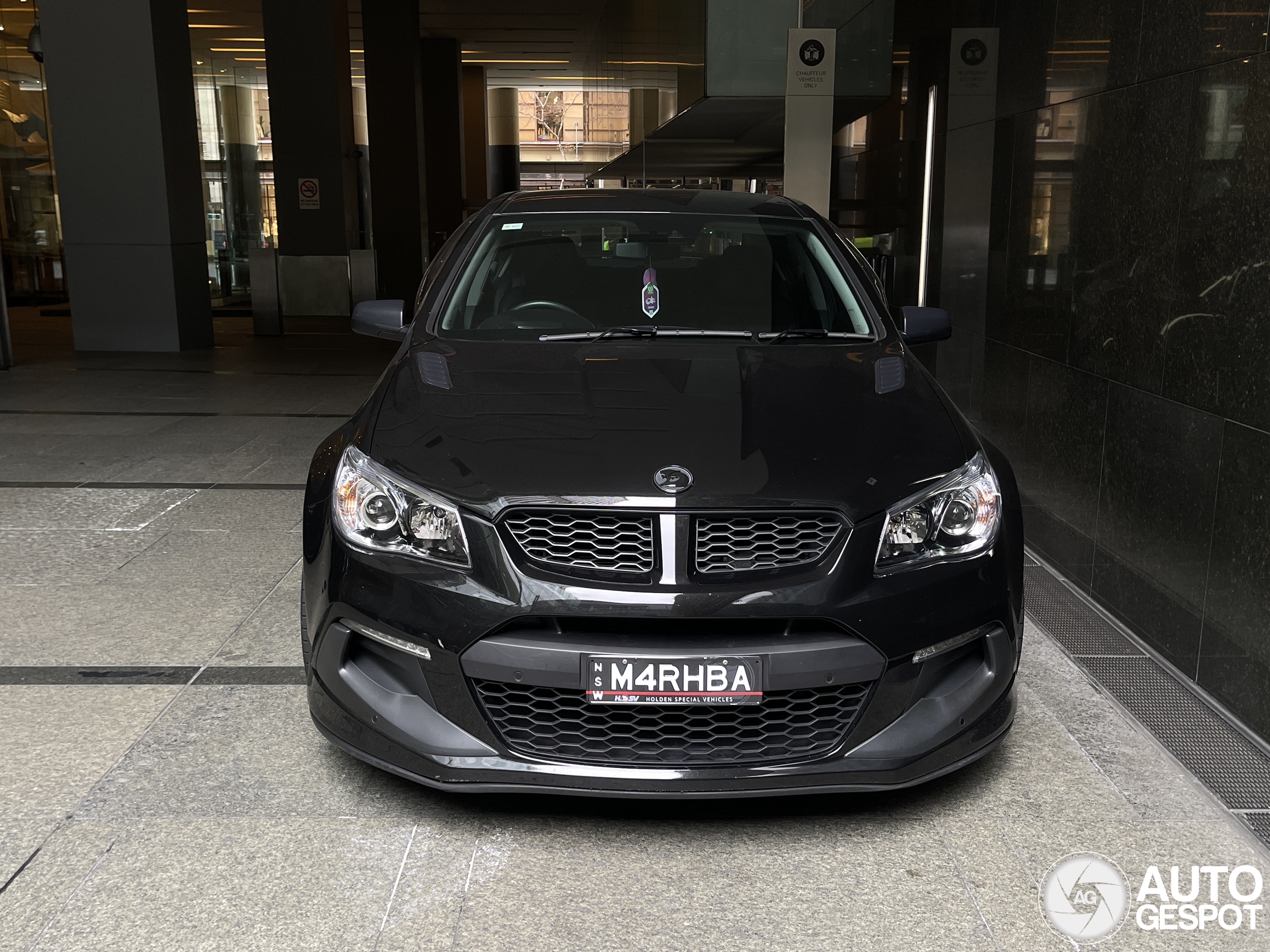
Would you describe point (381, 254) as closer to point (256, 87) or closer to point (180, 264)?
point (256, 87)

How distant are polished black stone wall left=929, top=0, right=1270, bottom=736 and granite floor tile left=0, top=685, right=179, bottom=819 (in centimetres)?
322

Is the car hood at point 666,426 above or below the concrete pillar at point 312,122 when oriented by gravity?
below

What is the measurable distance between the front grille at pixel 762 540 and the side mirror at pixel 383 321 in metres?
1.61

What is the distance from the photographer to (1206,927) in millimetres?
2486

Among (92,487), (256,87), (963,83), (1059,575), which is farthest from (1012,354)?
(256,87)

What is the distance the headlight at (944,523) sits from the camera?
8.76 feet

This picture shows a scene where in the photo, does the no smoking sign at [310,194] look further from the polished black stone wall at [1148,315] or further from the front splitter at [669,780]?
the front splitter at [669,780]

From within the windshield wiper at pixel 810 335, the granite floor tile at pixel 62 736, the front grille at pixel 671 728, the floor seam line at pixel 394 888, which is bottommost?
the floor seam line at pixel 394 888

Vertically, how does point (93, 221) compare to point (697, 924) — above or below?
above

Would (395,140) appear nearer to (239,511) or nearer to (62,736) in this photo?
(239,511)

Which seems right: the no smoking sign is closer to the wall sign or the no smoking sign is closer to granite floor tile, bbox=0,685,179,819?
the wall sign

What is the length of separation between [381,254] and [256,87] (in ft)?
15.0

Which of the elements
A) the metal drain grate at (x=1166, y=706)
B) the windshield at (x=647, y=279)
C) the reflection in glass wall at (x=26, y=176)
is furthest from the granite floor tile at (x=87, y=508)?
the reflection in glass wall at (x=26, y=176)

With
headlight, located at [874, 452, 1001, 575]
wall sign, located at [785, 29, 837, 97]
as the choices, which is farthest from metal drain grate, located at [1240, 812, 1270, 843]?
wall sign, located at [785, 29, 837, 97]
